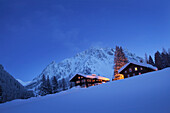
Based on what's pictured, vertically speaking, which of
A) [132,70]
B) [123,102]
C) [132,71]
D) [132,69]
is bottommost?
[123,102]

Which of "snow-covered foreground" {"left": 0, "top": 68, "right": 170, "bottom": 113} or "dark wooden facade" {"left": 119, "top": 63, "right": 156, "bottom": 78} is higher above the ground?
"dark wooden facade" {"left": 119, "top": 63, "right": 156, "bottom": 78}

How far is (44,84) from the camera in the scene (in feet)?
124

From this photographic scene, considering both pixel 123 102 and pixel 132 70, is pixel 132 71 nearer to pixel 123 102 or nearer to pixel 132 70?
pixel 132 70

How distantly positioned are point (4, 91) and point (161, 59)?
58.2 metres

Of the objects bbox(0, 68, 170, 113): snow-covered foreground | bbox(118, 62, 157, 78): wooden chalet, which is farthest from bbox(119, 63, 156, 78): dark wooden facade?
bbox(0, 68, 170, 113): snow-covered foreground

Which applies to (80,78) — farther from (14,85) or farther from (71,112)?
(71,112)


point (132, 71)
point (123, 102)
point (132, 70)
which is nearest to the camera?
point (123, 102)

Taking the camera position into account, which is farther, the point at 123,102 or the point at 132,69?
the point at 132,69

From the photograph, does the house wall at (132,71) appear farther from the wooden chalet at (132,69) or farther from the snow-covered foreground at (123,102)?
the snow-covered foreground at (123,102)

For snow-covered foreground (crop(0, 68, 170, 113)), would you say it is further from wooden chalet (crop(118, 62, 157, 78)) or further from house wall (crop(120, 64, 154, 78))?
house wall (crop(120, 64, 154, 78))

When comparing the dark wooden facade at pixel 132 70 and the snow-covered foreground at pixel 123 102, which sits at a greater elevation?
the dark wooden facade at pixel 132 70

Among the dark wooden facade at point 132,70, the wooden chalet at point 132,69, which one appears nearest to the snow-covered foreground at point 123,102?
the wooden chalet at point 132,69

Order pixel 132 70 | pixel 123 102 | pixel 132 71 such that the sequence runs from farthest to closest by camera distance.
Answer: pixel 132 70 < pixel 132 71 < pixel 123 102

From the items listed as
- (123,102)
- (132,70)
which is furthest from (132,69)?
(123,102)
